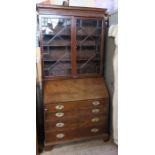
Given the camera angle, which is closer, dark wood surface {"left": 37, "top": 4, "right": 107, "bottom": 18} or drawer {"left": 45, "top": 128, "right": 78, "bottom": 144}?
dark wood surface {"left": 37, "top": 4, "right": 107, "bottom": 18}

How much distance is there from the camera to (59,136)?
210 centimetres

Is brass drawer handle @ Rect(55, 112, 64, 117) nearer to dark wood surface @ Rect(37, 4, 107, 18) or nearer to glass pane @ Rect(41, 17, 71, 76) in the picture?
glass pane @ Rect(41, 17, 71, 76)

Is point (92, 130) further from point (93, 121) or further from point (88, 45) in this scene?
point (88, 45)

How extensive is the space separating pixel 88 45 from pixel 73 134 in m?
1.19

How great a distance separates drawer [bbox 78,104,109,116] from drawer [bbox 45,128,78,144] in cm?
24

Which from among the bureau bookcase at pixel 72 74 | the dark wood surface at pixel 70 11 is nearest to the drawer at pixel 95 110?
the bureau bookcase at pixel 72 74

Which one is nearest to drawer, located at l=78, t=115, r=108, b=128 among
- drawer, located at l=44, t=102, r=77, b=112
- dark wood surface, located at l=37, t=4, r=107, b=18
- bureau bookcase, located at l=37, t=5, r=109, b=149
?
bureau bookcase, located at l=37, t=5, r=109, b=149

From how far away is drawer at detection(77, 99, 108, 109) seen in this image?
210cm

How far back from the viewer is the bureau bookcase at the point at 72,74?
2043 millimetres
